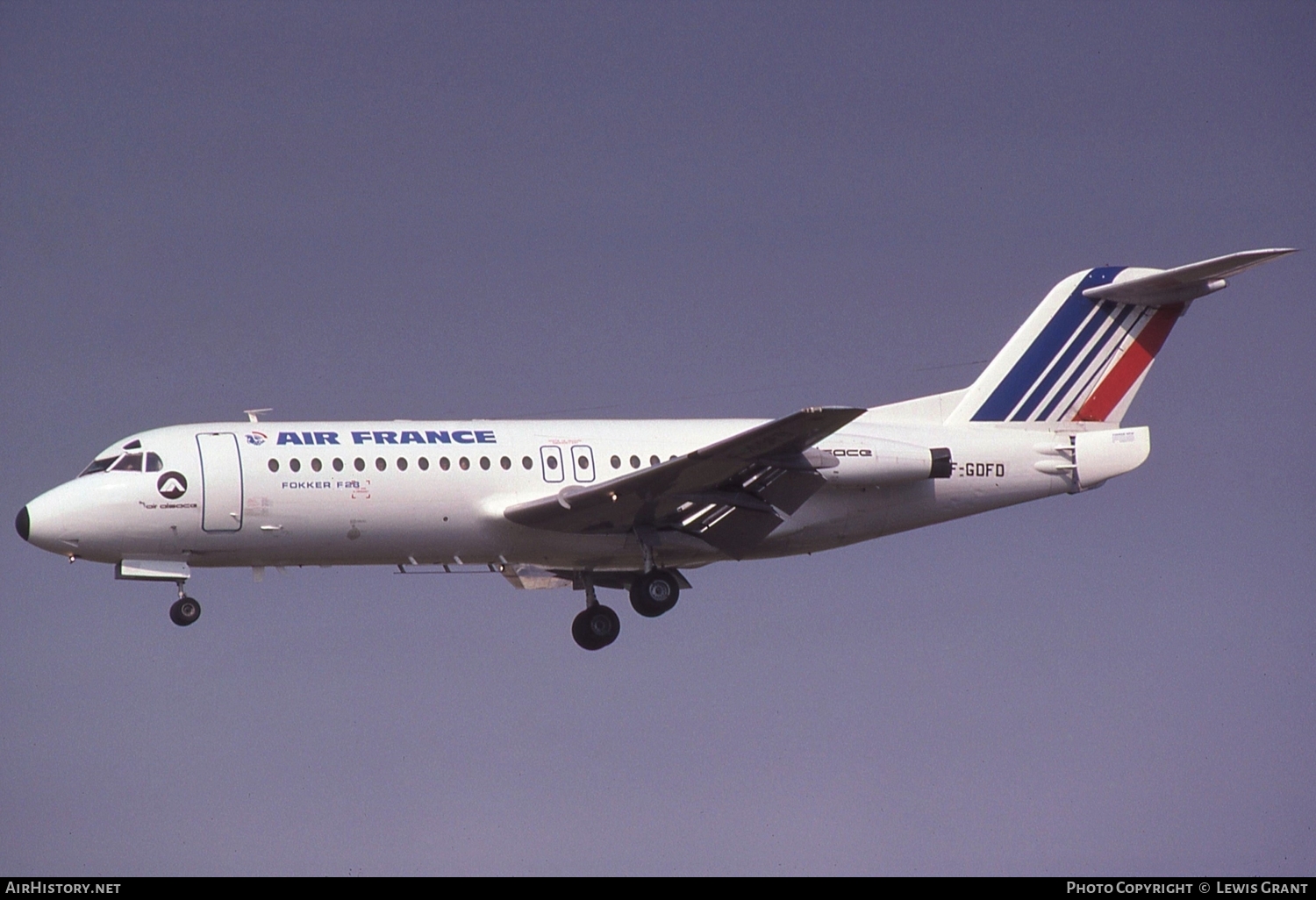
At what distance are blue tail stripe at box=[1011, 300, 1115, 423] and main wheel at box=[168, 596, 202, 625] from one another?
16.5 metres

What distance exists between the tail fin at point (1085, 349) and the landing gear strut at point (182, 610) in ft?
50.7

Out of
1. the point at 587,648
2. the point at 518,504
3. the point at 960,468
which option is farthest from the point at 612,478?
the point at 960,468

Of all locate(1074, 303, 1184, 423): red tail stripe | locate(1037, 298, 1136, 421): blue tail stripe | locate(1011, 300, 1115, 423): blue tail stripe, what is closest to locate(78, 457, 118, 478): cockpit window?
locate(1011, 300, 1115, 423): blue tail stripe

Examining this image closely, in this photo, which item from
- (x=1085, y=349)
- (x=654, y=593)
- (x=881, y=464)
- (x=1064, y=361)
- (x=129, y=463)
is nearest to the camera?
(x=129, y=463)

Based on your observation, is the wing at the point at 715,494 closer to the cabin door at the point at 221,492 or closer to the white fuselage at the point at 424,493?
the white fuselage at the point at 424,493

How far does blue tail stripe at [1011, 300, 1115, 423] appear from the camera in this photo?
36.8 m

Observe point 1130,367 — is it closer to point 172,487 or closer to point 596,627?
point 596,627

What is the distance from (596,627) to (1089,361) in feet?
37.8

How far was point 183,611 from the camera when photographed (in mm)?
33000

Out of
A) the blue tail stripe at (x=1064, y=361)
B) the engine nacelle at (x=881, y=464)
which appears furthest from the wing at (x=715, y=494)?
the blue tail stripe at (x=1064, y=361)

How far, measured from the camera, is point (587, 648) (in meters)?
36.2

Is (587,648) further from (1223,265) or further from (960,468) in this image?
(1223,265)

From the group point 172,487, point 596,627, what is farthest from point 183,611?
point 596,627
